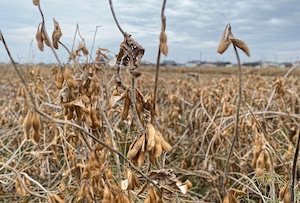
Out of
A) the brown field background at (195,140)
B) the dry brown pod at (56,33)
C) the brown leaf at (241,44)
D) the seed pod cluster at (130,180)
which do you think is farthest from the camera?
the brown field background at (195,140)

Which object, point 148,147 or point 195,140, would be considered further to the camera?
point 195,140

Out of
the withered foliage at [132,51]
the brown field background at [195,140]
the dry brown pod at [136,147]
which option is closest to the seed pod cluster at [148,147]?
the dry brown pod at [136,147]

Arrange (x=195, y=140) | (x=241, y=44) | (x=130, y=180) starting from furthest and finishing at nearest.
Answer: (x=195, y=140)
(x=130, y=180)
(x=241, y=44)

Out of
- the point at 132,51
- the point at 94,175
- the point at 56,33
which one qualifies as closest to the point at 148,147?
the point at 132,51

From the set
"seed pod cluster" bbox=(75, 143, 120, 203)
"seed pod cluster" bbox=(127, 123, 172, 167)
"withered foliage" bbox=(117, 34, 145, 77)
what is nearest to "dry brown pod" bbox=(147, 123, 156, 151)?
"seed pod cluster" bbox=(127, 123, 172, 167)

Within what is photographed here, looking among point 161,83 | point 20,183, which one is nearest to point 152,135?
point 20,183

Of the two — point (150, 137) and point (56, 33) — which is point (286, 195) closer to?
point (150, 137)

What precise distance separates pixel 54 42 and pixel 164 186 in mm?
474

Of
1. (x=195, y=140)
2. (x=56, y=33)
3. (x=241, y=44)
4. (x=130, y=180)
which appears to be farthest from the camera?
(x=195, y=140)

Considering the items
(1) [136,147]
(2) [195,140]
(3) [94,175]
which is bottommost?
(2) [195,140]

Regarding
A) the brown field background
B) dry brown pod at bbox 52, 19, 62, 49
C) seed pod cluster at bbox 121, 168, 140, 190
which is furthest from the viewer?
the brown field background

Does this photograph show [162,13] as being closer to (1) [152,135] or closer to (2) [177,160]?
(1) [152,135]

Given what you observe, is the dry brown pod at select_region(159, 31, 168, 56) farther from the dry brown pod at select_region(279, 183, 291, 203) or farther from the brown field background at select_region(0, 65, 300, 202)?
the brown field background at select_region(0, 65, 300, 202)

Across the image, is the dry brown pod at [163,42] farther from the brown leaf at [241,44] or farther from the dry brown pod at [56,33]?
the dry brown pod at [56,33]
